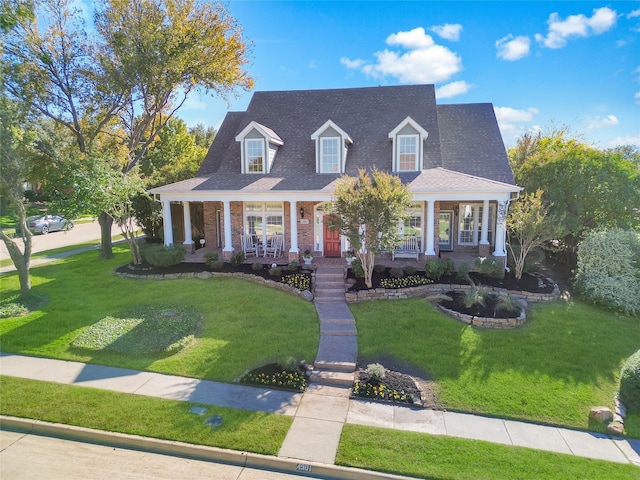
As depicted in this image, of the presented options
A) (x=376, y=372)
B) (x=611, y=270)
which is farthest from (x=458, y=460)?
(x=611, y=270)

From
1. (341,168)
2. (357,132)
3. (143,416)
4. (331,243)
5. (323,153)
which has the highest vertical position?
(357,132)

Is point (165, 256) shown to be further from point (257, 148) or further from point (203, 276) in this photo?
point (257, 148)

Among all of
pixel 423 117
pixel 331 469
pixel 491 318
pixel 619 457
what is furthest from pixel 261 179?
pixel 619 457

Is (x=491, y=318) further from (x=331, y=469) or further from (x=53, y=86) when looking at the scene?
(x=53, y=86)

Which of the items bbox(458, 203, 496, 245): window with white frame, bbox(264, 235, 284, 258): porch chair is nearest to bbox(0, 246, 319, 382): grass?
bbox(264, 235, 284, 258): porch chair

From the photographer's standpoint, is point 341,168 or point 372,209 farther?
point 341,168
